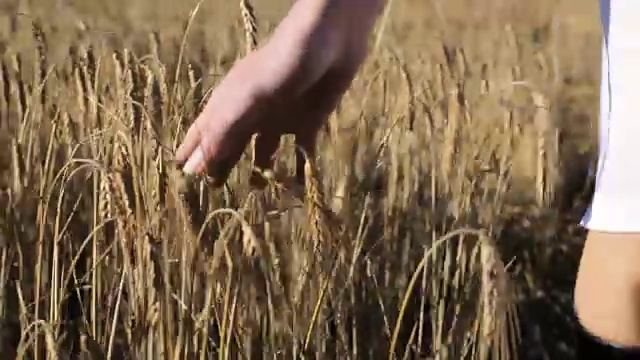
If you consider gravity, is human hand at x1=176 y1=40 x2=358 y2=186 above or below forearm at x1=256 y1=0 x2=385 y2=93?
below

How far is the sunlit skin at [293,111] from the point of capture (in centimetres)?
86

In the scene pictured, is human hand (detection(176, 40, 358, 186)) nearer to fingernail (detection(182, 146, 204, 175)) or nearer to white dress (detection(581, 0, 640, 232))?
fingernail (detection(182, 146, 204, 175))

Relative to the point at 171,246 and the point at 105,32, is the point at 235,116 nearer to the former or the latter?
the point at 171,246

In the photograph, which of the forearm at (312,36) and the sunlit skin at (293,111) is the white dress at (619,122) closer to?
the sunlit skin at (293,111)

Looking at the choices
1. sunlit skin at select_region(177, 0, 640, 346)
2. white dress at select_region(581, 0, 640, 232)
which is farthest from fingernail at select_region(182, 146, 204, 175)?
white dress at select_region(581, 0, 640, 232)

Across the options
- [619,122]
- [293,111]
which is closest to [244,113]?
[293,111]

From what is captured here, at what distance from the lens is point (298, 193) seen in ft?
2.87

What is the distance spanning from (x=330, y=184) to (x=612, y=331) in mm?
321

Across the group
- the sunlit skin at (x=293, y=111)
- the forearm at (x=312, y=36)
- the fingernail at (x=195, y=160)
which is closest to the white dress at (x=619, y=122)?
the sunlit skin at (x=293, y=111)

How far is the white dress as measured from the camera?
78 cm

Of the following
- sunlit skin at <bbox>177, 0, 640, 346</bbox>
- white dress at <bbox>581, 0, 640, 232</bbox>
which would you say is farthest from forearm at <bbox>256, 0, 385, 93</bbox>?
white dress at <bbox>581, 0, 640, 232</bbox>

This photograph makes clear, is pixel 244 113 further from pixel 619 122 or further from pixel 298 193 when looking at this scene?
pixel 619 122

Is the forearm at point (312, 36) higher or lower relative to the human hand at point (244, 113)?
higher

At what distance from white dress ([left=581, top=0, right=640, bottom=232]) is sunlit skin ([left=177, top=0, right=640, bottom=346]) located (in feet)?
0.12
